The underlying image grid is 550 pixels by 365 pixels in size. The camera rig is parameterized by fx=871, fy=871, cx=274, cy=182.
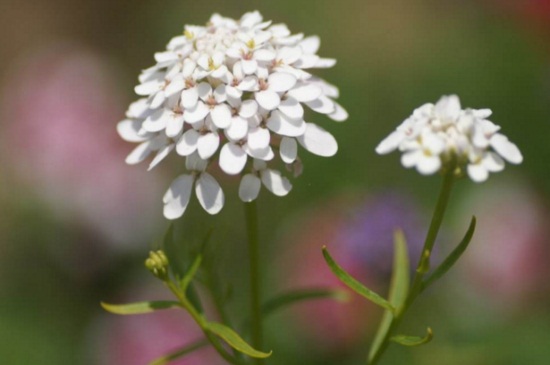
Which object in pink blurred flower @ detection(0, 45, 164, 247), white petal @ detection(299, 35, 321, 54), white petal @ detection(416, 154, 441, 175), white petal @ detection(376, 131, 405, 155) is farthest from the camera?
pink blurred flower @ detection(0, 45, 164, 247)

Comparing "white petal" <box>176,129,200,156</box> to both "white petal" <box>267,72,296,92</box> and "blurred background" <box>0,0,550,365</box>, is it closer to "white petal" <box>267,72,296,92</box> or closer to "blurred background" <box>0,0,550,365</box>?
"white petal" <box>267,72,296,92</box>

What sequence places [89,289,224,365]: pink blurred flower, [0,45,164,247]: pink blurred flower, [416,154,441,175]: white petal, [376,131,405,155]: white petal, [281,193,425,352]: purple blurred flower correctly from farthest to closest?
[0,45,164,247]: pink blurred flower, [89,289,224,365]: pink blurred flower, [281,193,425,352]: purple blurred flower, [376,131,405,155]: white petal, [416,154,441,175]: white petal

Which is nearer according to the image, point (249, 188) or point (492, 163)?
point (492, 163)

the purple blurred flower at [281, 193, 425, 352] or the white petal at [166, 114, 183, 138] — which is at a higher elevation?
the white petal at [166, 114, 183, 138]

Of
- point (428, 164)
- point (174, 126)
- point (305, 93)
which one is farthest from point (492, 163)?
point (174, 126)

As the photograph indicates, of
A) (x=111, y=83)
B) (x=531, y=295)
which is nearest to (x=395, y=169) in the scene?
(x=531, y=295)

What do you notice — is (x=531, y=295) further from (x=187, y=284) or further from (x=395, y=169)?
(x=187, y=284)

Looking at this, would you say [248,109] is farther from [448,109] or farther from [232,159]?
[448,109]

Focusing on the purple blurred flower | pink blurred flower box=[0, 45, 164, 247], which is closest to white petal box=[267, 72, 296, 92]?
the purple blurred flower
